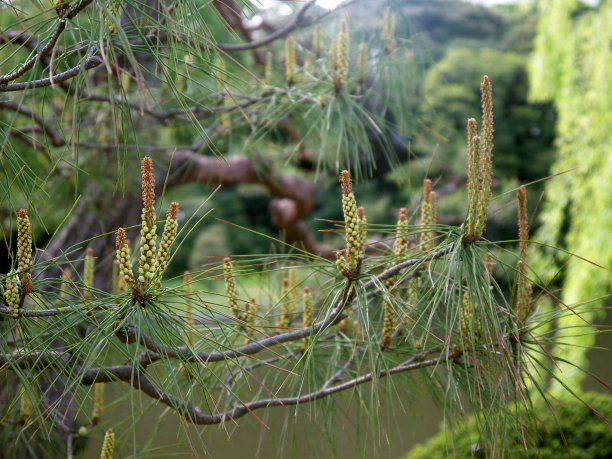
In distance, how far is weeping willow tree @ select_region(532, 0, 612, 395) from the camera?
6.54ft

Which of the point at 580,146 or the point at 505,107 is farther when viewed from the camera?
the point at 505,107

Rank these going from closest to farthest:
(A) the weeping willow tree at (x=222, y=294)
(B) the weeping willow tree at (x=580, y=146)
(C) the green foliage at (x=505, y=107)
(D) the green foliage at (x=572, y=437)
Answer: (A) the weeping willow tree at (x=222, y=294)
(D) the green foliage at (x=572, y=437)
(B) the weeping willow tree at (x=580, y=146)
(C) the green foliage at (x=505, y=107)

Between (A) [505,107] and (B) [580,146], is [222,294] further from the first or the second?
(A) [505,107]

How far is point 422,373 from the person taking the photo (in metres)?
0.62

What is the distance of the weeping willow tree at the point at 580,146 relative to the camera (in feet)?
6.54

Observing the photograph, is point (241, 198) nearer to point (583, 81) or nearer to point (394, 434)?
point (394, 434)

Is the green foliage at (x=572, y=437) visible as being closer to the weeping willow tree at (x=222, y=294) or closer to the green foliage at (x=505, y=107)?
the weeping willow tree at (x=222, y=294)

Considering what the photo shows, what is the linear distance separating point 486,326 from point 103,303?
0.27 meters

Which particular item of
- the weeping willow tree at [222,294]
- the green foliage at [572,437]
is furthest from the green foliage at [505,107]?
the weeping willow tree at [222,294]

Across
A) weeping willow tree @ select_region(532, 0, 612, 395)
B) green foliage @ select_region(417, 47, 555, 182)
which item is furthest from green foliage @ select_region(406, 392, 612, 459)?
green foliage @ select_region(417, 47, 555, 182)

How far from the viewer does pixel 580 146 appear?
2199 mm

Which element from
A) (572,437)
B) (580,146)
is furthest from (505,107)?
(572,437)

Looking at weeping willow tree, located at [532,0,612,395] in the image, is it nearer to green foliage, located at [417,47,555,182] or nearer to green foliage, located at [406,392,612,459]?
green foliage, located at [406,392,612,459]

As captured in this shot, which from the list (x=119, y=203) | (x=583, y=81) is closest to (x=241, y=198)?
(x=583, y=81)
